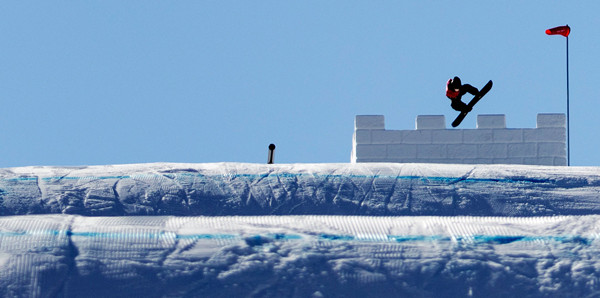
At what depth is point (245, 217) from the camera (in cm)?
367

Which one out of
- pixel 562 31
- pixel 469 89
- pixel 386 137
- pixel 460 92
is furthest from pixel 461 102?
pixel 562 31

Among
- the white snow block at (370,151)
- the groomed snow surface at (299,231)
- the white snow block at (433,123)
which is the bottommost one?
the groomed snow surface at (299,231)

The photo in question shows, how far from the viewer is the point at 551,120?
11047 millimetres

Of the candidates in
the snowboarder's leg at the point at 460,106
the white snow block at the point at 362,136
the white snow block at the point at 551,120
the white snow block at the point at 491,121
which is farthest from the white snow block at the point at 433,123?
the snowboarder's leg at the point at 460,106

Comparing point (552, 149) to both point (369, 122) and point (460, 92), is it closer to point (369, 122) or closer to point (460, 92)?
point (369, 122)

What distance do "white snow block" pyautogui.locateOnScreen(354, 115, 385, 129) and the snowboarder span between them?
1.80 m

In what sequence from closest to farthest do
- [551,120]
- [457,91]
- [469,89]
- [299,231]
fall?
[299,231] → [457,91] → [469,89] → [551,120]

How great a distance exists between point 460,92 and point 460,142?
2326 mm

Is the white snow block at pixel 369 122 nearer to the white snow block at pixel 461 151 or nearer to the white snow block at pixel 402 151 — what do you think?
the white snow block at pixel 402 151

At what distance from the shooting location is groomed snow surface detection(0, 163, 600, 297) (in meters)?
3.41

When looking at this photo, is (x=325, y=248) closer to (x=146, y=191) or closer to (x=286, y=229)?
(x=286, y=229)

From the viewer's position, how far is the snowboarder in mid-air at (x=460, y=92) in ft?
27.8

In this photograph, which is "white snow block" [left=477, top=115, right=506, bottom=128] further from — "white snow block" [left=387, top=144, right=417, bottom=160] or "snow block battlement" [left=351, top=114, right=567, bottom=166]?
"white snow block" [left=387, top=144, right=417, bottom=160]

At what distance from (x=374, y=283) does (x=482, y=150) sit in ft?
24.7
